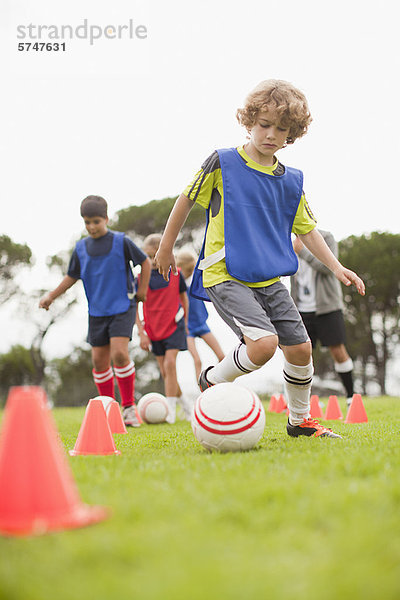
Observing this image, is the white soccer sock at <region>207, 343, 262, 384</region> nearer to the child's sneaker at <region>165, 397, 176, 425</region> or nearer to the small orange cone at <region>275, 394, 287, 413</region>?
the child's sneaker at <region>165, 397, 176, 425</region>

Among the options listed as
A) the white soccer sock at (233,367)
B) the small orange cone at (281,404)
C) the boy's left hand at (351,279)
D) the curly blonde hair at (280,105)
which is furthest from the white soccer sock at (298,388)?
the small orange cone at (281,404)

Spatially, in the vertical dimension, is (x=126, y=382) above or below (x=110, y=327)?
below

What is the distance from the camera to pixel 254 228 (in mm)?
4492

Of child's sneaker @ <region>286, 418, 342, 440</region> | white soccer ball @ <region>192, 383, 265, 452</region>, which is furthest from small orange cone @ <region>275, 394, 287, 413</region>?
white soccer ball @ <region>192, 383, 265, 452</region>

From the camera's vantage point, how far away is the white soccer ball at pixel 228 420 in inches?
146

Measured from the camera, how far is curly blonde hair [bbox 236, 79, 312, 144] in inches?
174

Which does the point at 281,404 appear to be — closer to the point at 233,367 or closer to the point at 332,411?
the point at 332,411

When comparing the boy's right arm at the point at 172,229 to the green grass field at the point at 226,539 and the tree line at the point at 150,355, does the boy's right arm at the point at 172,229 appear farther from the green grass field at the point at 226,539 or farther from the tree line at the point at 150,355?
the tree line at the point at 150,355

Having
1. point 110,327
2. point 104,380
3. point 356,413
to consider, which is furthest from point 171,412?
point 356,413

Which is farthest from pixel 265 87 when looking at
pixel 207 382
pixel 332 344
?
pixel 332 344

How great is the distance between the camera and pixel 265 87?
15.0ft

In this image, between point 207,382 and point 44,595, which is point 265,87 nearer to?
point 207,382

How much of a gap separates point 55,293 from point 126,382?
150 cm

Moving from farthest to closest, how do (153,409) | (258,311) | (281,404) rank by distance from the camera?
(281,404) < (153,409) < (258,311)
